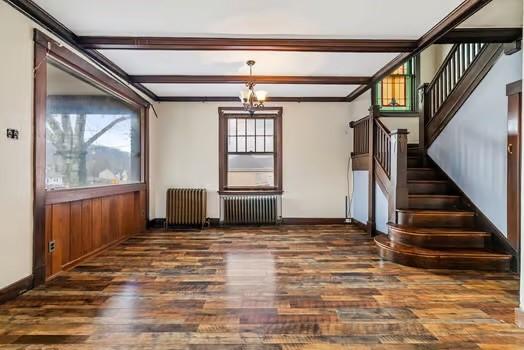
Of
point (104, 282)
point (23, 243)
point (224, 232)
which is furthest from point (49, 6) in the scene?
point (224, 232)

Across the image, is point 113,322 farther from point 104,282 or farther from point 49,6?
point 49,6

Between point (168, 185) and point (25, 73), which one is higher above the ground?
→ point (25, 73)

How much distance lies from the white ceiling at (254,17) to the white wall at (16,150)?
0.43m

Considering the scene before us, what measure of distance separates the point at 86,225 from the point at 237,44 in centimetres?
296

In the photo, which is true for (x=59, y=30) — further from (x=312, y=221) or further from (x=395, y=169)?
(x=312, y=221)

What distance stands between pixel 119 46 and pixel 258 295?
319cm

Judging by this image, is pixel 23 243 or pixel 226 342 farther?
pixel 23 243

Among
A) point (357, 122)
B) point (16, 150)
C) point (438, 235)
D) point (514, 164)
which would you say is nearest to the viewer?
point (16, 150)

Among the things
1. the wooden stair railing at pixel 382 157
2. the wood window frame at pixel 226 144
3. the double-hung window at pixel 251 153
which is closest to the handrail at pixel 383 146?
the wooden stair railing at pixel 382 157

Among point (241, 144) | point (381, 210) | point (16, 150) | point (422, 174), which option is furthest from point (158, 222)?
point (422, 174)

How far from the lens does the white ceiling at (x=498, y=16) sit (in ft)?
11.0

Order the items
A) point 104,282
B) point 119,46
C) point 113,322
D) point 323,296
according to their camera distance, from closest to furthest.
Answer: point 113,322, point 323,296, point 104,282, point 119,46

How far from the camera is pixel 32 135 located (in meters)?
3.28

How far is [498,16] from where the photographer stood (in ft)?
11.7
